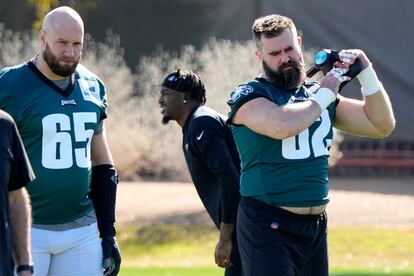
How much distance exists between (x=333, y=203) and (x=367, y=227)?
1.16 metres

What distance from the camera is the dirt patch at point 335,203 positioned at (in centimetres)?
1278

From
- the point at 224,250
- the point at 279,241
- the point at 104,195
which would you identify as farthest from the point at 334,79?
the point at 104,195

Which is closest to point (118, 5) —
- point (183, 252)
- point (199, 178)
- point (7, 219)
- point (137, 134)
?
point (137, 134)

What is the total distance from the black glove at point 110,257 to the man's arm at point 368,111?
1.33 meters

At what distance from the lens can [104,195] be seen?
5855 mm

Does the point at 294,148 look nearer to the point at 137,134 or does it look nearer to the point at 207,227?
the point at 207,227

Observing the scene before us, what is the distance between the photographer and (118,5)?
16.0 metres

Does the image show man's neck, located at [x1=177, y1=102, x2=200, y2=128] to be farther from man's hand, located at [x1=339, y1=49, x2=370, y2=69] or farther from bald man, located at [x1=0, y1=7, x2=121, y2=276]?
man's hand, located at [x1=339, y1=49, x2=370, y2=69]

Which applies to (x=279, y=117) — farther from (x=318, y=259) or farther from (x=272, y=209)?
(x=318, y=259)

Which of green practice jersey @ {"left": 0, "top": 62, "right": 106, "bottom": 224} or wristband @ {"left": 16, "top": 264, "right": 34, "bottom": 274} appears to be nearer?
wristband @ {"left": 16, "top": 264, "right": 34, "bottom": 274}

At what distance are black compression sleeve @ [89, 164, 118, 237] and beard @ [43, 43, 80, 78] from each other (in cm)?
61

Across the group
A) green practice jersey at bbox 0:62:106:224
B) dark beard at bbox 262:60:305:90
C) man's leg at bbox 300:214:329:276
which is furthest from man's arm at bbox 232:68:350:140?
green practice jersey at bbox 0:62:106:224

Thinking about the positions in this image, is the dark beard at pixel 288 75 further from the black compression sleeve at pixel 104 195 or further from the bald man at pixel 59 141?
the black compression sleeve at pixel 104 195

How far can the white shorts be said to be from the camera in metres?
5.50
